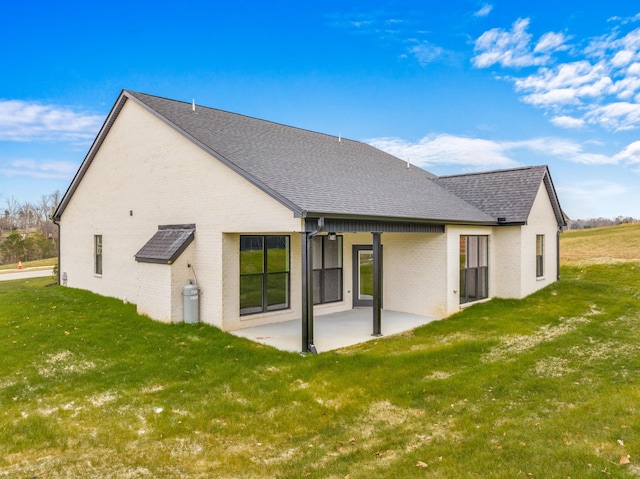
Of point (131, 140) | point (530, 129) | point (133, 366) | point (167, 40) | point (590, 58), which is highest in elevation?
point (167, 40)

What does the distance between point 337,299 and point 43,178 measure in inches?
2444

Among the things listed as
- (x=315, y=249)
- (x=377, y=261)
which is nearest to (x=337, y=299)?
(x=315, y=249)

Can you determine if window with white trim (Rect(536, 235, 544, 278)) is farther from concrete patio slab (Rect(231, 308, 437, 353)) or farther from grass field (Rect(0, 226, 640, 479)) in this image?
concrete patio slab (Rect(231, 308, 437, 353))

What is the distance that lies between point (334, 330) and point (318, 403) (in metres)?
4.87

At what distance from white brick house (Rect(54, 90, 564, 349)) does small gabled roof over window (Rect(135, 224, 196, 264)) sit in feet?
0.16

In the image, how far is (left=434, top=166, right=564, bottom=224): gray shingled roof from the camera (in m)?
15.7

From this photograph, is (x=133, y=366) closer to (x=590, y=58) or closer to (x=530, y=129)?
(x=590, y=58)

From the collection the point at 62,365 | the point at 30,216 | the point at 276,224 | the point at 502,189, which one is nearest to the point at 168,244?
the point at 276,224

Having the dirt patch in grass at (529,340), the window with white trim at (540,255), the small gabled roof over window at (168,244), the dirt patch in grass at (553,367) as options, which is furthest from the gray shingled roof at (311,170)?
the dirt patch in grass at (553,367)

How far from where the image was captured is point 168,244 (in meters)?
11.8

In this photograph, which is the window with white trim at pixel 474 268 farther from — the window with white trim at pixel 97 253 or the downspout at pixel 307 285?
the window with white trim at pixel 97 253

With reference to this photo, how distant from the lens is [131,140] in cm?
1417

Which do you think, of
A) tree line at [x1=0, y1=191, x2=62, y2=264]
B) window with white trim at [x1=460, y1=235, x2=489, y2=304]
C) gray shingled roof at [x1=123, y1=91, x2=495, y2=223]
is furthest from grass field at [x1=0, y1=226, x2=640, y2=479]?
tree line at [x1=0, y1=191, x2=62, y2=264]

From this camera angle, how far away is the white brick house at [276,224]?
10.8m
